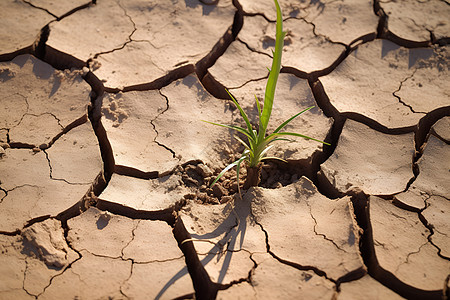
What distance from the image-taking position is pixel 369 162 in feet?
8.26

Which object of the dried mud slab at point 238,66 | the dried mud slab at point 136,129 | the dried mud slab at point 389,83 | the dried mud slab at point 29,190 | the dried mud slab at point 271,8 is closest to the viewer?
the dried mud slab at point 29,190

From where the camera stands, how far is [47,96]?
9.20ft

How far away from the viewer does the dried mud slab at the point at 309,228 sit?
82.1 inches

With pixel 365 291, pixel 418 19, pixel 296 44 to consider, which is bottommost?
pixel 365 291

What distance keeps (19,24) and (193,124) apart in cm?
151

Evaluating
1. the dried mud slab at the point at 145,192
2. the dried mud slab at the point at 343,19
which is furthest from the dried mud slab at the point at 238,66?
the dried mud slab at the point at 145,192

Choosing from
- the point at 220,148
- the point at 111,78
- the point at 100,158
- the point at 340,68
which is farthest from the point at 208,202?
the point at 340,68

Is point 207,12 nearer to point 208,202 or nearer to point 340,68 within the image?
point 340,68

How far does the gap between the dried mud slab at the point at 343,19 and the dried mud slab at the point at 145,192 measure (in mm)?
1601

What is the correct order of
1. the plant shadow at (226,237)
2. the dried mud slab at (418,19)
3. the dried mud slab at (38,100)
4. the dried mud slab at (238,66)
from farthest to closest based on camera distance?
the dried mud slab at (418,19) → the dried mud slab at (238,66) → the dried mud slab at (38,100) → the plant shadow at (226,237)

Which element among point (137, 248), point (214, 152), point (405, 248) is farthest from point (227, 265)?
point (405, 248)

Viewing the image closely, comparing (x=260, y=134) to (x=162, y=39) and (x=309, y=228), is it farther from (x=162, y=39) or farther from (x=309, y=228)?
(x=162, y=39)

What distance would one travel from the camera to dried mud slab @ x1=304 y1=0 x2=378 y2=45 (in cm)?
321

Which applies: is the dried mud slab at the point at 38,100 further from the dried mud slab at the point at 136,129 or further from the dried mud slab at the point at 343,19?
the dried mud slab at the point at 343,19
